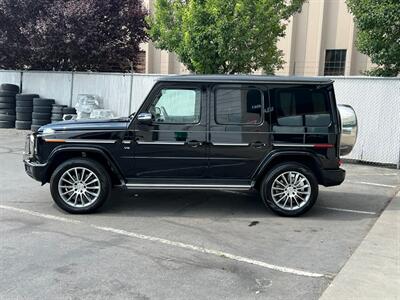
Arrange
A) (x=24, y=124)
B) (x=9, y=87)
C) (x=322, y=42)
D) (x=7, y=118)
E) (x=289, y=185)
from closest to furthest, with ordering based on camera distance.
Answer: (x=289, y=185)
(x=24, y=124)
(x=7, y=118)
(x=9, y=87)
(x=322, y=42)

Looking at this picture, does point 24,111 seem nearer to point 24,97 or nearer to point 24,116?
point 24,116

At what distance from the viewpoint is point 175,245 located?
17.7 ft

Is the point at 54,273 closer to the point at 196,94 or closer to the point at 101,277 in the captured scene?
the point at 101,277

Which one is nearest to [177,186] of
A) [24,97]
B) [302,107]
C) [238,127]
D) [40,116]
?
[238,127]

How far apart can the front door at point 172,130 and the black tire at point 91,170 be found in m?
0.48

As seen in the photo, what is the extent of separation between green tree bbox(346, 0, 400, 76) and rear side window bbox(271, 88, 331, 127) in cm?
558

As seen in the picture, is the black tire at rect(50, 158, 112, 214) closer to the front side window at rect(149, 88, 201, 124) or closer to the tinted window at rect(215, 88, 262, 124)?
the front side window at rect(149, 88, 201, 124)

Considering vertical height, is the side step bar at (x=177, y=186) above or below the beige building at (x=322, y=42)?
below

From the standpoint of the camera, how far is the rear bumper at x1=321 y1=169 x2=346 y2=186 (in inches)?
264

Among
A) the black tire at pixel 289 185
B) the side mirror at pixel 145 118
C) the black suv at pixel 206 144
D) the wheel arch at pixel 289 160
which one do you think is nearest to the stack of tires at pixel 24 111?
the black suv at pixel 206 144

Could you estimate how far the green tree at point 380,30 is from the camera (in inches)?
435

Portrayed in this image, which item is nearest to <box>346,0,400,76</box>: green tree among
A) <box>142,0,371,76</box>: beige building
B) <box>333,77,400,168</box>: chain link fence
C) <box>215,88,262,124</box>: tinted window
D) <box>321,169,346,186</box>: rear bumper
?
<box>333,77,400,168</box>: chain link fence

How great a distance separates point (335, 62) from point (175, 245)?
18.0 meters

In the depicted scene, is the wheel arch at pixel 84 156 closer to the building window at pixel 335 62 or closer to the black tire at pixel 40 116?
the black tire at pixel 40 116
